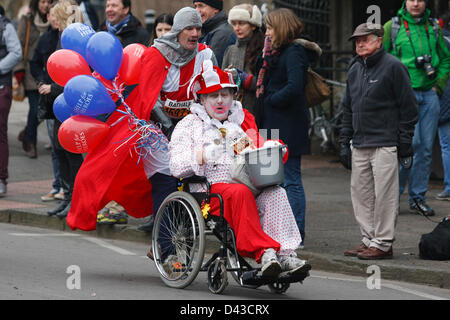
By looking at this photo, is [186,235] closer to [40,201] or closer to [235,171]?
[235,171]

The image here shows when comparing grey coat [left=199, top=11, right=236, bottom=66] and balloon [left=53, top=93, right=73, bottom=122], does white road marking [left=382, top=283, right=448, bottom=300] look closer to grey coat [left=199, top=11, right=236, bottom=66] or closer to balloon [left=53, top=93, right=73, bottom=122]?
balloon [left=53, top=93, right=73, bottom=122]

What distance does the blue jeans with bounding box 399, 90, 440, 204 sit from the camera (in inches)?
436

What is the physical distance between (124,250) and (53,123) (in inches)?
96.9

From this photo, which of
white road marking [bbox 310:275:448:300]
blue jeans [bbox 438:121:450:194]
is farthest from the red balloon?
blue jeans [bbox 438:121:450:194]

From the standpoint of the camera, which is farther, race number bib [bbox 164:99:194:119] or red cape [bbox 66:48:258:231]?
race number bib [bbox 164:99:194:119]

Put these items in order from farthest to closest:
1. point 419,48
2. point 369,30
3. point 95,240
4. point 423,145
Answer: point 423,145
point 419,48
point 95,240
point 369,30

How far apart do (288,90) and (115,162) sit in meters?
1.81

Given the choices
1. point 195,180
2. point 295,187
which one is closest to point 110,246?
point 295,187

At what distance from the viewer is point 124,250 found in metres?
9.80

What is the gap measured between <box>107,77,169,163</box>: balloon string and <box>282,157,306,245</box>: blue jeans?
60.1 inches

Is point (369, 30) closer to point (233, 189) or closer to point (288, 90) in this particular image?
point (288, 90)

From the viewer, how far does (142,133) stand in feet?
26.0

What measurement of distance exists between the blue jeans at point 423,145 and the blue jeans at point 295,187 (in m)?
2.16

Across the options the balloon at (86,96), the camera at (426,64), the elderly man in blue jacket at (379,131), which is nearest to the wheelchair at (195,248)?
the balloon at (86,96)
